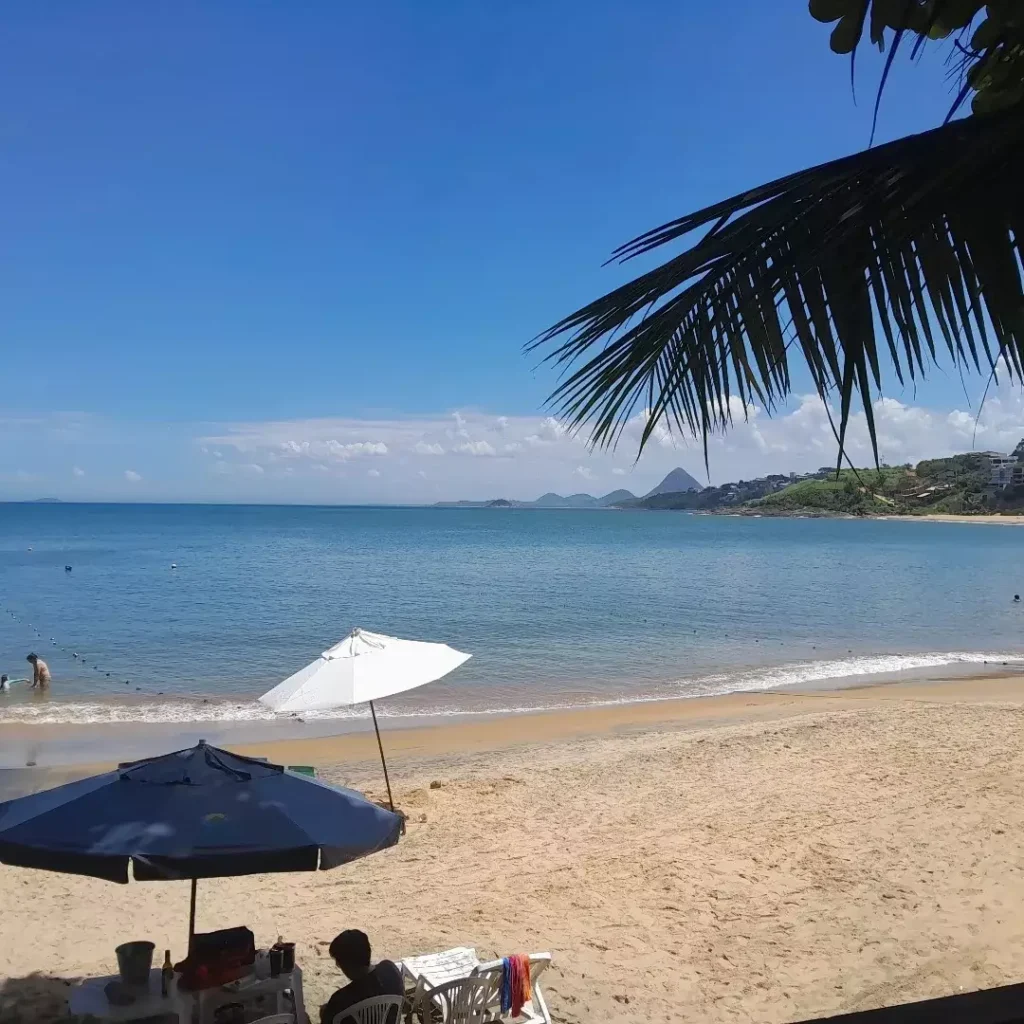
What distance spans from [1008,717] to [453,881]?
9767 millimetres

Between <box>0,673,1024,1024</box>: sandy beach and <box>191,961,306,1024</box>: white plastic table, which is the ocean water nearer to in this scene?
<box>0,673,1024,1024</box>: sandy beach

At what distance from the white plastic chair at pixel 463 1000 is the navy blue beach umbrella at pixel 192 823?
3.46ft

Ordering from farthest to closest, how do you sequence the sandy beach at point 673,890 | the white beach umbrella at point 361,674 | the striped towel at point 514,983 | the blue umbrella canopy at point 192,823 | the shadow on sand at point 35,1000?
the white beach umbrella at point 361,674 < the sandy beach at point 673,890 < the striped towel at point 514,983 < the shadow on sand at point 35,1000 < the blue umbrella canopy at point 192,823

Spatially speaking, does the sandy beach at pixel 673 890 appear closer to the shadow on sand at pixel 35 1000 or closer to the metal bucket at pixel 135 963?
the shadow on sand at pixel 35 1000

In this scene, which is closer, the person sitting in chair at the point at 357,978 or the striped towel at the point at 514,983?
the person sitting in chair at the point at 357,978

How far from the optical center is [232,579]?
46.8m

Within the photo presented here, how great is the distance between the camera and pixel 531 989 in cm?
530

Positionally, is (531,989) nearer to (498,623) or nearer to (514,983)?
(514,983)

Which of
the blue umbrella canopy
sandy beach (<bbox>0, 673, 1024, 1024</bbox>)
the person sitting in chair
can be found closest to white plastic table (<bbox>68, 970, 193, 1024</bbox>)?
sandy beach (<bbox>0, 673, 1024, 1024</bbox>)

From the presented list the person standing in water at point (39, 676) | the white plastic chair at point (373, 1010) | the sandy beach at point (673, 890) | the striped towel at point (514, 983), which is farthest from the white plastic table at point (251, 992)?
the person standing in water at point (39, 676)

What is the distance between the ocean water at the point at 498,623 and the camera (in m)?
19.2

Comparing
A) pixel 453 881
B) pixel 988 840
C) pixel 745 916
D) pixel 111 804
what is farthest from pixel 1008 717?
pixel 111 804

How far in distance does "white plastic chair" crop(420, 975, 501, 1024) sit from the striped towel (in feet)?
0.17

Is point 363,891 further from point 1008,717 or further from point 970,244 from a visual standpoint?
point 1008,717
